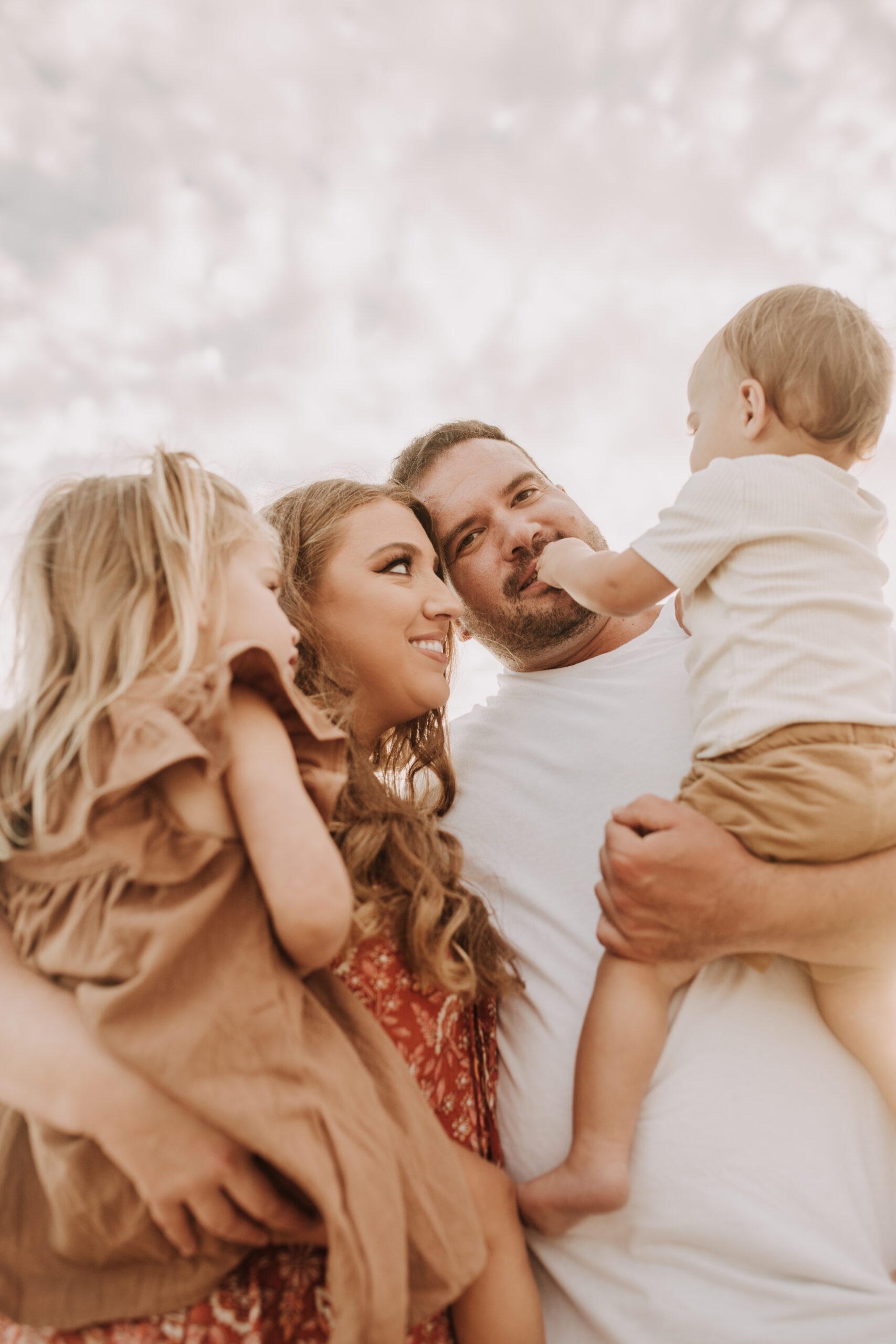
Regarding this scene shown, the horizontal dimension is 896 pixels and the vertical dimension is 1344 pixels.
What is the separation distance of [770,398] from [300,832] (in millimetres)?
1507

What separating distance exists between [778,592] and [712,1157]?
1.15 m

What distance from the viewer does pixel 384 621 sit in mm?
2355

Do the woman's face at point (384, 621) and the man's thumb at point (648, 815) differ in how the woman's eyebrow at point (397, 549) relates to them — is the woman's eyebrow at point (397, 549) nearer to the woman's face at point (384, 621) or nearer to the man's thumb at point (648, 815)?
the woman's face at point (384, 621)

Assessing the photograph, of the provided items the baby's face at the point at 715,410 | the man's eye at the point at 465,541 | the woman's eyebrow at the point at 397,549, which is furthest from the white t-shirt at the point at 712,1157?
the man's eye at the point at 465,541

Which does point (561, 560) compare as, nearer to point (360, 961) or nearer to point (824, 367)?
point (824, 367)

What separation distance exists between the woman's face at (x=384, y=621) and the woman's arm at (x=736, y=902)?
936 mm

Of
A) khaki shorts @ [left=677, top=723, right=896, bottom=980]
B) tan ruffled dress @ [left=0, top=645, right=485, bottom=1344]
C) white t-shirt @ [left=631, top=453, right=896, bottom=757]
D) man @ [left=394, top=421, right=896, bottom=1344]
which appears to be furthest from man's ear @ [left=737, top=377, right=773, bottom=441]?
tan ruffled dress @ [left=0, top=645, right=485, bottom=1344]

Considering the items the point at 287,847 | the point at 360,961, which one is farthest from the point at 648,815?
the point at 287,847

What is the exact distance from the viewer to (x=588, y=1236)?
5.32 ft

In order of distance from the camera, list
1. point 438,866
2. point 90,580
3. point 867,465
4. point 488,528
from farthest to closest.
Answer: point 488,528
point 867,465
point 438,866
point 90,580

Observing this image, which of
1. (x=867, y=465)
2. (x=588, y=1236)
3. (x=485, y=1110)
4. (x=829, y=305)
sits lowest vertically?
(x=588, y=1236)

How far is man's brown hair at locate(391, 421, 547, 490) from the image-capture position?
10.5 feet

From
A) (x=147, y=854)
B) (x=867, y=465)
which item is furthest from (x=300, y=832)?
(x=867, y=465)

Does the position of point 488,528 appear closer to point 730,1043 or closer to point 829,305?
point 829,305
